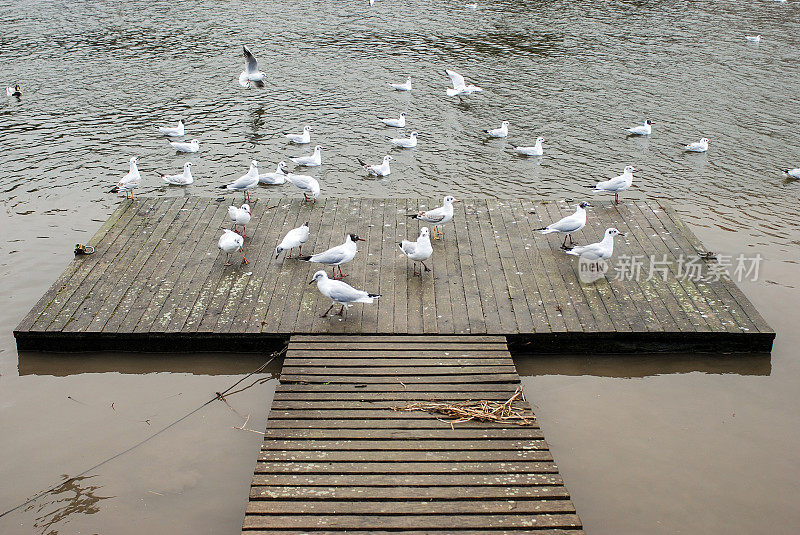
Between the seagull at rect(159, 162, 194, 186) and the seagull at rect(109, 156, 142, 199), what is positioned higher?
the seagull at rect(109, 156, 142, 199)

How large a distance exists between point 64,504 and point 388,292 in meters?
4.56

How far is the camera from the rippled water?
7.30m

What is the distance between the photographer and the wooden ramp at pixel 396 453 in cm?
559

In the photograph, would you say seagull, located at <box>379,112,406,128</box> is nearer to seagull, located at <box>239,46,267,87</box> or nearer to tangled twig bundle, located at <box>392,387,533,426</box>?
seagull, located at <box>239,46,267,87</box>

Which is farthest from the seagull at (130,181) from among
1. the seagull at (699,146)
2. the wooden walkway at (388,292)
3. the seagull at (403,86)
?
the seagull at (699,146)

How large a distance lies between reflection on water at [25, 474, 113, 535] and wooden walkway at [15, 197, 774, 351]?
2.18 metres

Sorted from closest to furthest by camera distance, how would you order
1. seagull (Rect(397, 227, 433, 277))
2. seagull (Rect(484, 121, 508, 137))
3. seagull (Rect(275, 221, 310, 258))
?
seagull (Rect(397, 227, 433, 277)) → seagull (Rect(275, 221, 310, 258)) → seagull (Rect(484, 121, 508, 137))

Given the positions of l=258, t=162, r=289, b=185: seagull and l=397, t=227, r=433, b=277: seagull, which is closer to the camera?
l=397, t=227, r=433, b=277: seagull

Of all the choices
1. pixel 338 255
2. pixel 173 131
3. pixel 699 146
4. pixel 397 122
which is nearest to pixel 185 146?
pixel 173 131

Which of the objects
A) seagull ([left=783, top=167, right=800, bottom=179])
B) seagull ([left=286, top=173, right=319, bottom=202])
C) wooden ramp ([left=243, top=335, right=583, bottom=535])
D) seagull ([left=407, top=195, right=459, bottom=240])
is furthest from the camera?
seagull ([left=783, top=167, right=800, bottom=179])

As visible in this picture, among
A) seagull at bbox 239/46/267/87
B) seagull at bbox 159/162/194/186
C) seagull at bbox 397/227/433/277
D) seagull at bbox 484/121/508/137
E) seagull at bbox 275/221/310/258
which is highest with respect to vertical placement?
seagull at bbox 397/227/433/277

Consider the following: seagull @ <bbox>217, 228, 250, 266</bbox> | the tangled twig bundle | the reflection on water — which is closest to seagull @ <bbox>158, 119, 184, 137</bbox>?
seagull @ <bbox>217, 228, 250, 266</bbox>

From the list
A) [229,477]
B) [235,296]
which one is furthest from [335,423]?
[235,296]

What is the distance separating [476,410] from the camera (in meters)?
6.84
